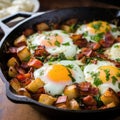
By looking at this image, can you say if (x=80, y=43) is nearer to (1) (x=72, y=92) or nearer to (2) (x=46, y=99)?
(1) (x=72, y=92)

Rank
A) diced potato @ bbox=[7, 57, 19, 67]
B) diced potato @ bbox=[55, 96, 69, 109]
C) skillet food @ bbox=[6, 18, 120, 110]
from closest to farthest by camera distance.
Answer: diced potato @ bbox=[55, 96, 69, 109] → skillet food @ bbox=[6, 18, 120, 110] → diced potato @ bbox=[7, 57, 19, 67]

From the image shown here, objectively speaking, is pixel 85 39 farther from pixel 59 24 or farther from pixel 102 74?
pixel 102 74

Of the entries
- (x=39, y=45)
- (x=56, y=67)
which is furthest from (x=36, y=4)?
(x=56, y=67)

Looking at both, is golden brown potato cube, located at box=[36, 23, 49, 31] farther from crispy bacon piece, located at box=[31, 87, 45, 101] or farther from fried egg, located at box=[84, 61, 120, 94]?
crispy bacon piece, located at box=[31, 87, 45, 101]

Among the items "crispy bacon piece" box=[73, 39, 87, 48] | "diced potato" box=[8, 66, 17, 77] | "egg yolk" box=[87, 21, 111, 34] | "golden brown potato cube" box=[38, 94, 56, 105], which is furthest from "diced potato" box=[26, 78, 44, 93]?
"egg yolk" box=[87, 21, 111, 34]

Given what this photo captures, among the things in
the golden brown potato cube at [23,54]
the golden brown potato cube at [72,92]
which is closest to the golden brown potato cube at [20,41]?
the golden brown potato cube at [23,54]

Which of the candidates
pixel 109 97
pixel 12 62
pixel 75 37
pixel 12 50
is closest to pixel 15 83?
pixel 12 62

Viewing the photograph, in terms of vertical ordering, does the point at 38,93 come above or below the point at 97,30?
below
